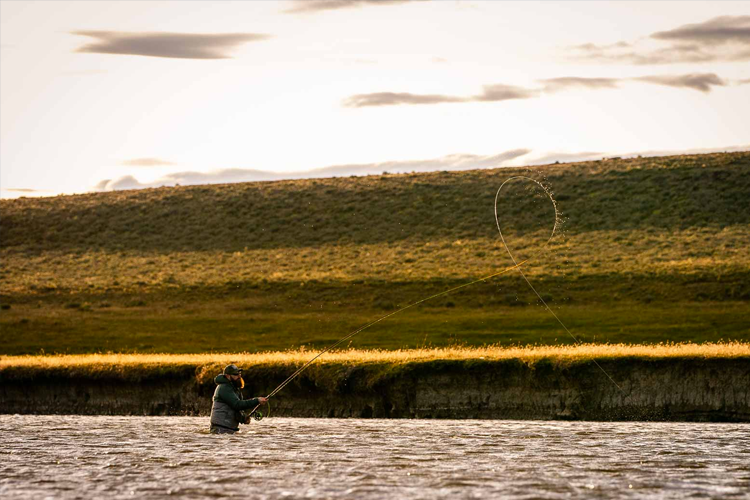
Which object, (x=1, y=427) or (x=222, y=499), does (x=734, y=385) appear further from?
(x=1, y=427)

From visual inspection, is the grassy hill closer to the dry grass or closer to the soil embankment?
the dry grass

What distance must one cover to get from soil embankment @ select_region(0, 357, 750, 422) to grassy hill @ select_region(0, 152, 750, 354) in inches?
364

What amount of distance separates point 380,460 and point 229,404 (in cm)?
411

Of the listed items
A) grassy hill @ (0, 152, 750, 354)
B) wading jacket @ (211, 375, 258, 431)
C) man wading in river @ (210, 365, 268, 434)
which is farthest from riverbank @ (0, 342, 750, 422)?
grassy hill @ (0, 152, 750, 354)

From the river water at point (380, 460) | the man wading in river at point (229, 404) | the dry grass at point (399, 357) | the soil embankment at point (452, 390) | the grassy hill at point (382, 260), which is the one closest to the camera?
the river water at point (380, 460)

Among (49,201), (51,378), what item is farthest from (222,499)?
(49,201)

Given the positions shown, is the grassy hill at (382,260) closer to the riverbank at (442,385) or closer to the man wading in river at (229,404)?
the riverbank at (442,385)

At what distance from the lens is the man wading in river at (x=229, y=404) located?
21078 millimetres

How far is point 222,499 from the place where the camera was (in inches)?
594

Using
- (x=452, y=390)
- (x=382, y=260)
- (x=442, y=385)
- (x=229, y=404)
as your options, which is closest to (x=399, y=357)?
(x=442, y=385)

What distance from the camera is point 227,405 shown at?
21672 millimetres

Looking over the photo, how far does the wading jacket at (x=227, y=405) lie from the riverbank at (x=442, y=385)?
659 cm

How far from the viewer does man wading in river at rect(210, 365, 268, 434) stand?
2108 centimetres

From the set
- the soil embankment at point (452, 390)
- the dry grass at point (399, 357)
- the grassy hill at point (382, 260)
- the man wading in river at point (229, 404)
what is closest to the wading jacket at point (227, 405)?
the man wading in river at point (229, 404)
